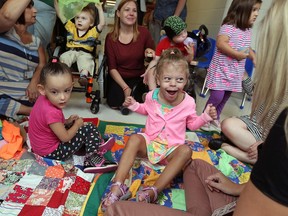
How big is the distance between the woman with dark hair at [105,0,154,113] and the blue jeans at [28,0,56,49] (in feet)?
1.85

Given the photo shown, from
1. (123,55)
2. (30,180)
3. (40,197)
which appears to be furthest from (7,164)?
(123,55)

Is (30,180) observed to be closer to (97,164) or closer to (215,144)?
(97,164)

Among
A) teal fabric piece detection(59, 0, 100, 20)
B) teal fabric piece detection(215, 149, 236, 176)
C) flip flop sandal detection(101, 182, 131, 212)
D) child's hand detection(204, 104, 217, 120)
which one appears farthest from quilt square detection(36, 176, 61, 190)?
teal fabric piece detection(59, 0, 100, 20)

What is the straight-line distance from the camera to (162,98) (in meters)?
1.73

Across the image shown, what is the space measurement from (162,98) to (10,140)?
0.96 metres

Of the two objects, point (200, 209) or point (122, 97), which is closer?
point (200, 209)

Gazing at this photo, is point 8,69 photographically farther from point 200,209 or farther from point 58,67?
point 200,209

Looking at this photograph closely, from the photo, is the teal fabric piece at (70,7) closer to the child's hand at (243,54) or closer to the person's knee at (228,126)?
the child's hand at (243,54)

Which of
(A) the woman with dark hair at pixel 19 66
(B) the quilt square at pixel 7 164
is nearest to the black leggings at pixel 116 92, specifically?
(A) the woman with dark hair at pixel 19 66

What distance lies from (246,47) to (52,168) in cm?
169

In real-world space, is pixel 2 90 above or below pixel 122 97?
above

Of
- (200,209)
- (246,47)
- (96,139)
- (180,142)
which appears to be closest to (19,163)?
(96,139)

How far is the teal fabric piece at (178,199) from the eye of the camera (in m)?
1.50

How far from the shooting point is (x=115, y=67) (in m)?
2.68
